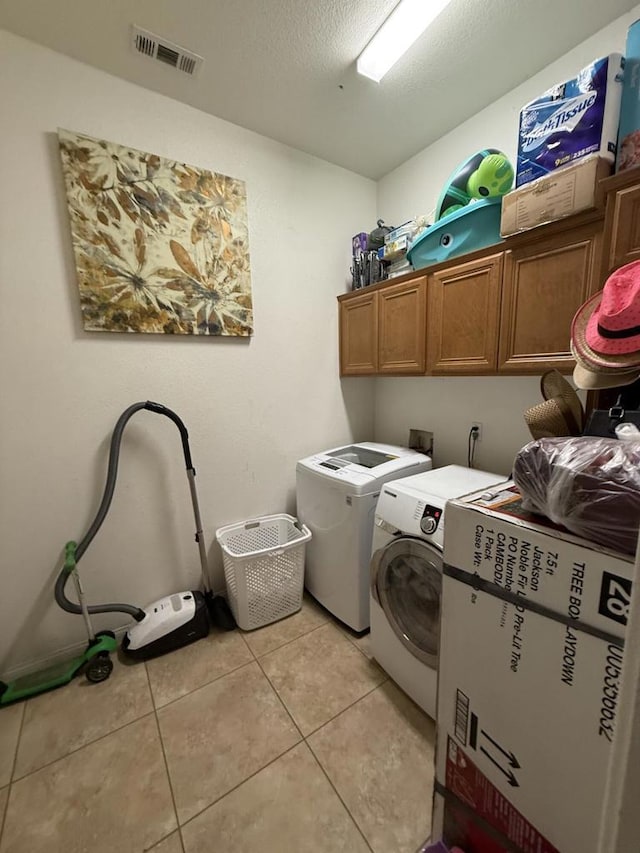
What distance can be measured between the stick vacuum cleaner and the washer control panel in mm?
1210

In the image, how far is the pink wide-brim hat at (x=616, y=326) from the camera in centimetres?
88

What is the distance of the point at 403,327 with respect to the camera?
1920 mm

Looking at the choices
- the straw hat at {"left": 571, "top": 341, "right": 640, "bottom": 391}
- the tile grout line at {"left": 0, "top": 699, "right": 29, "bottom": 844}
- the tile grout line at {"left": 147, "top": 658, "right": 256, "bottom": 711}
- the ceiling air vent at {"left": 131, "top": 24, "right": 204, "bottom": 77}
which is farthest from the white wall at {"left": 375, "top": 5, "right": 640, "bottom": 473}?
the tile grout line at {"left": 0, "top": 699, "right": 29, "bottom": 844}

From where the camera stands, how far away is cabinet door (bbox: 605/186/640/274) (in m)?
0.98

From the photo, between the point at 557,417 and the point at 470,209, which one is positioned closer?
the point at 557,417

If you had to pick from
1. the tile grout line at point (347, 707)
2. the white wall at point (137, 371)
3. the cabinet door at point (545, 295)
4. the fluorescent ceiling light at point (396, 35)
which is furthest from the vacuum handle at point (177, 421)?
the fluorescent ceiling light at point (396, 35)

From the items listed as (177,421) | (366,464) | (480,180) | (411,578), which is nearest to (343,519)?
(411,578)

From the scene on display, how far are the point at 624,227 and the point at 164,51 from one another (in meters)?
1.96

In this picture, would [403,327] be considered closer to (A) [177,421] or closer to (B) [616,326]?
(B) [616,326]

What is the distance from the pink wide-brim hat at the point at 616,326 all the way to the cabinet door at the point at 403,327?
0.86m

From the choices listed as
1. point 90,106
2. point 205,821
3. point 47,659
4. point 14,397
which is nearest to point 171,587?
Answer: point 47,659

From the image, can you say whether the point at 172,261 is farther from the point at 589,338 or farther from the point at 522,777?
the point at 522,777

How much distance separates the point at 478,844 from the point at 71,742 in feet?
4.85

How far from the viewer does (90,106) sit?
153 cm
